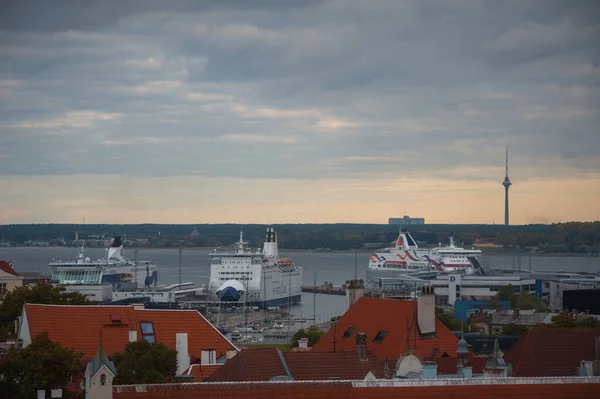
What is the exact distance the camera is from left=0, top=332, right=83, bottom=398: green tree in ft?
103

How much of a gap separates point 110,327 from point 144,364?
22.5ft

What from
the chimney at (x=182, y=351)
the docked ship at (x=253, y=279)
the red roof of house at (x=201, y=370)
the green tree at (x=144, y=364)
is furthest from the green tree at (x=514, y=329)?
the docked ship at (x=253, y=279)

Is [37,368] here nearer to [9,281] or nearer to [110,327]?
[110,327]

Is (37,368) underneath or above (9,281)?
underneath

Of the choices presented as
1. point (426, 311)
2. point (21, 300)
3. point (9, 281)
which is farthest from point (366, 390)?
point (9, 281)

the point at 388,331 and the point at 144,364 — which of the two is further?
the point at 388,331

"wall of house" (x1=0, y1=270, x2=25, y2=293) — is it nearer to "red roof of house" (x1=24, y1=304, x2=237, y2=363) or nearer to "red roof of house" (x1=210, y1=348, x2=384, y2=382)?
Result: "red roof of house" (x1=24, y1=304, x2=237, y2=363)

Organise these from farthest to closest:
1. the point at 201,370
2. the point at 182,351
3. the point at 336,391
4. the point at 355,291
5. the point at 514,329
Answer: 1. the point at 514,329
2. the point at 355,291
3. the point at 182,351
4. the point at 201,370
5. the point at 336,391

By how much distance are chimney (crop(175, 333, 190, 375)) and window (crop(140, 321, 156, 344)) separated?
1349 millimetres

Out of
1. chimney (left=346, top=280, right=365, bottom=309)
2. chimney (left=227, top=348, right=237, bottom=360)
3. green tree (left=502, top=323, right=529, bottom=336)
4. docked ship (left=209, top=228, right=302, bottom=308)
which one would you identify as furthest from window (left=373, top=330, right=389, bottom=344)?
docked ship (left=209, top=228, right=302, bottom=308)

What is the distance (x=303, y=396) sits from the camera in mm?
25875

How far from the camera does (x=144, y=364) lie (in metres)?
33.7

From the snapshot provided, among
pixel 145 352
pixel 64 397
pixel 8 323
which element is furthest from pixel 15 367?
pixel 8 323

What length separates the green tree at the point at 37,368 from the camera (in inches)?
1239
